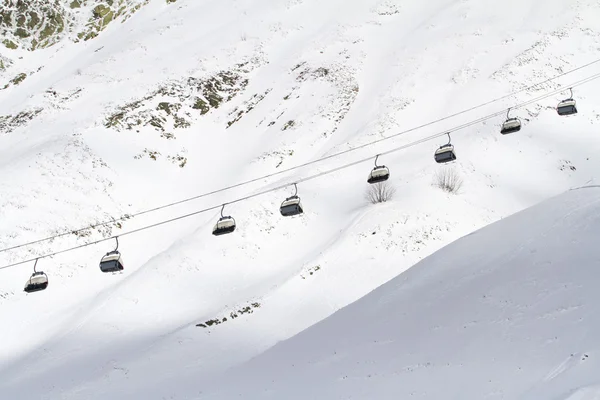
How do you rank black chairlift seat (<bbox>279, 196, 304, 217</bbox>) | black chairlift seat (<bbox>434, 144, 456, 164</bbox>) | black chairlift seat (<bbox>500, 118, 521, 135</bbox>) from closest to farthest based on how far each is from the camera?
black chairlift seat (<bbox>279, 196, 304, 217</bbox>) → black chairlift seat (<bbox>434, 144, 456, 164</bbox>) → black chairlift seat (<bbox>500, 118, 521, 135</bbox>)

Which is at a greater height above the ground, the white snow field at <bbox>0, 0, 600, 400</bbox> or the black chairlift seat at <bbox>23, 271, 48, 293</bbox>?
the white snow field at <bbox>0, 0, 600, 400</bbox>

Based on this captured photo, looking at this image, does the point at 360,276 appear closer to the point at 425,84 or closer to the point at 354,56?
the point at 425,84

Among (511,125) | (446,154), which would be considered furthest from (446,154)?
(511,125)

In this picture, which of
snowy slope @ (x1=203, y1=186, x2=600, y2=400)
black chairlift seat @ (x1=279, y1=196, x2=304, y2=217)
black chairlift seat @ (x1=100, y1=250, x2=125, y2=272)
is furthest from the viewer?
black chairlift seat @ (x1=279, y1=196, x2=304, y2=217)

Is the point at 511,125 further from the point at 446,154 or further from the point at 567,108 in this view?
the point at 446,154

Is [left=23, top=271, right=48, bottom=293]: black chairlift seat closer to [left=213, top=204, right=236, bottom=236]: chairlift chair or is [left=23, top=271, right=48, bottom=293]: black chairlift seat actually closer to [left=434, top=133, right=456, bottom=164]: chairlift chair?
[left=213, top=204, right=236, bottom=236]: chairlift chair

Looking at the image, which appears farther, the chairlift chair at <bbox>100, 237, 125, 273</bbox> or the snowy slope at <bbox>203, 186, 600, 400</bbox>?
the chairlift chair at <bbox>100, 237, 125, 273</bbox>

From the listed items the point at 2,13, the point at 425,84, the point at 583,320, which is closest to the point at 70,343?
the point at 583,320

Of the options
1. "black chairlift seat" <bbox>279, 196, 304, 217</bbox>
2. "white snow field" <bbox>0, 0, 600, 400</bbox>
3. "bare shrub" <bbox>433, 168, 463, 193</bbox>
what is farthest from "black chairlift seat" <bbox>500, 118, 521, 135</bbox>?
"bare shrub" <bbox>433, 168, 463, 193</bbox>
